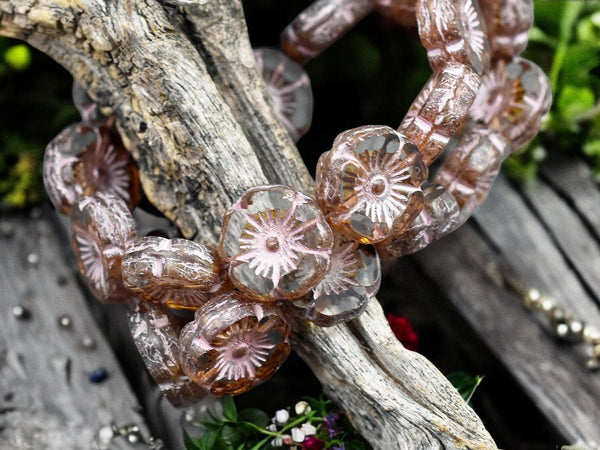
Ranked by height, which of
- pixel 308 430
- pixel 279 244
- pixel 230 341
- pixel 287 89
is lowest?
pixel 308 430

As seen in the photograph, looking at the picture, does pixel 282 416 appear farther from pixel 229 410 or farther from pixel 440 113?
pixel 440 113

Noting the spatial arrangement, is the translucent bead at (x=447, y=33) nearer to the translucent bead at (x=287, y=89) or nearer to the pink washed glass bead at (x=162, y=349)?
the translucent bead at (x=287, y=89)

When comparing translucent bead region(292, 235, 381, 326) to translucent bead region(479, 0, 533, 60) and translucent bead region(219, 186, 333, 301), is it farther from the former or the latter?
translucent bead region(479, 0, 533, 60)

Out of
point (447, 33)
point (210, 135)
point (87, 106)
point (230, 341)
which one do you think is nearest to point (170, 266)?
point (230, 341)

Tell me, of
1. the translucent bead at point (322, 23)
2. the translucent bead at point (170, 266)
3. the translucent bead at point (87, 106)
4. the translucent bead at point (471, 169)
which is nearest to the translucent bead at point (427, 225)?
the translucent bead at point (471, 169)

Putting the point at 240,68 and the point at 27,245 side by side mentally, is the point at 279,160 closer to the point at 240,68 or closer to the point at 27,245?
the point at 240,68

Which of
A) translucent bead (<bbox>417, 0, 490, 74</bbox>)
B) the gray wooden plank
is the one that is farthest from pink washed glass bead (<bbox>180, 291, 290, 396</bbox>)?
translucent bead (<bbox>417, 0, 490, 74</bbox>)
